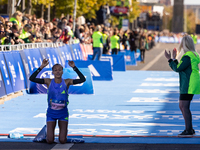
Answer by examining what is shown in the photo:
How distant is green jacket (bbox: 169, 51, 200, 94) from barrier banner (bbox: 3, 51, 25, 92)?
649 centimetres

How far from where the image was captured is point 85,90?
16.8 meters

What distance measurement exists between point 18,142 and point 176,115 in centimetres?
447

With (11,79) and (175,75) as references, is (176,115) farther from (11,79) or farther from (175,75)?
(175,75)

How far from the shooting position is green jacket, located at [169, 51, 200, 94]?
9.64 meters

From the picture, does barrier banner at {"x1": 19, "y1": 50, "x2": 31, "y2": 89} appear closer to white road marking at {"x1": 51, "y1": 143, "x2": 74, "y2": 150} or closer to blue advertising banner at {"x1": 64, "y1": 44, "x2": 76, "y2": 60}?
blue advertising banner at {"x1": 64, "y1": 44, "x2": 76, "y2": 60}

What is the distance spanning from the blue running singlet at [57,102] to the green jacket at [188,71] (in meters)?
1.91

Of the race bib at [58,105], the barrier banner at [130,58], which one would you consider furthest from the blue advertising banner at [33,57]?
the barrier banner at [130,58]

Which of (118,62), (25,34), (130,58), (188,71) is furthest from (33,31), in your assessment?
(188,71)

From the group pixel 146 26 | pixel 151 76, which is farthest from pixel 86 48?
pixel 146 26

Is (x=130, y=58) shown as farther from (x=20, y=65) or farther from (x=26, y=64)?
(x=20, y=65)

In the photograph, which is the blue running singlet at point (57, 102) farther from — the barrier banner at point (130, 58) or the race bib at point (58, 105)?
the barrier banner at point (130, 58)

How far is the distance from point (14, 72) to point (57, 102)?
22.8 ft

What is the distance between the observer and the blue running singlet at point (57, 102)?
885cm

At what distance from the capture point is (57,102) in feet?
29.1
